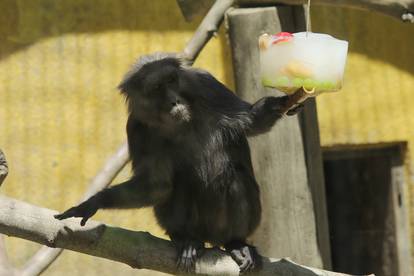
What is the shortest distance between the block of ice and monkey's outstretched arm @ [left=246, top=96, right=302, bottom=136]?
50cm

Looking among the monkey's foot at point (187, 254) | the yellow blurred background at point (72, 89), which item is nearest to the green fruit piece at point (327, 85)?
the monkey's foot at point (187, 254)

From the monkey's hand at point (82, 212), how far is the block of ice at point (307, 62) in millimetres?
1022

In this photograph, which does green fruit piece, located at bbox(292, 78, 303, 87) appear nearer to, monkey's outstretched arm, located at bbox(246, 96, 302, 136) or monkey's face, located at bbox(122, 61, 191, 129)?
monkey's outstretched arm, located at bbox(246, 96, 302, 136)

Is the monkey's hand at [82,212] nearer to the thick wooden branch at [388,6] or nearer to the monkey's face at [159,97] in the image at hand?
the monkey's face at [159,97]

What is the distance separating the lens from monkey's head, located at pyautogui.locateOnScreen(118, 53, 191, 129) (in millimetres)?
4676

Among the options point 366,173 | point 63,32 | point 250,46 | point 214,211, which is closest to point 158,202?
point 214,211

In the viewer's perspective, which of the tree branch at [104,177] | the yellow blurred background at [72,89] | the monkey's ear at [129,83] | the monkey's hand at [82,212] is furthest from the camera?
the yellow blurred background at [72,89]

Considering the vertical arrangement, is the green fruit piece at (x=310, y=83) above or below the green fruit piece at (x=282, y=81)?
below

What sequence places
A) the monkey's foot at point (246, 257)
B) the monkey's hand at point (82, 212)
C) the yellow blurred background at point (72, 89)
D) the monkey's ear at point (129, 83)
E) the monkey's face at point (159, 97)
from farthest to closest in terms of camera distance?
1. the yellow blurred background at point (72, 89)
2. the monkey's ear at point (129, 83)
3. the monkey's face at point (159, 97)
4. the monkey's foot at point (246, 257)
5. the monkey's hand at point (82, 212)

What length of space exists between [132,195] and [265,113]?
2.59 ft

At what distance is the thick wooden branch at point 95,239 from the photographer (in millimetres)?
4027

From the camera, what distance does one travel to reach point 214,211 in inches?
186

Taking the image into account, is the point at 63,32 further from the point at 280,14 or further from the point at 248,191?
the point at 248,191

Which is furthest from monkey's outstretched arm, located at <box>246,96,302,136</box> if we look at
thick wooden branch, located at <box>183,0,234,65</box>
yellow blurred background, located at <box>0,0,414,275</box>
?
yellow blurred background, located at <box>0,0,414,275</box>
